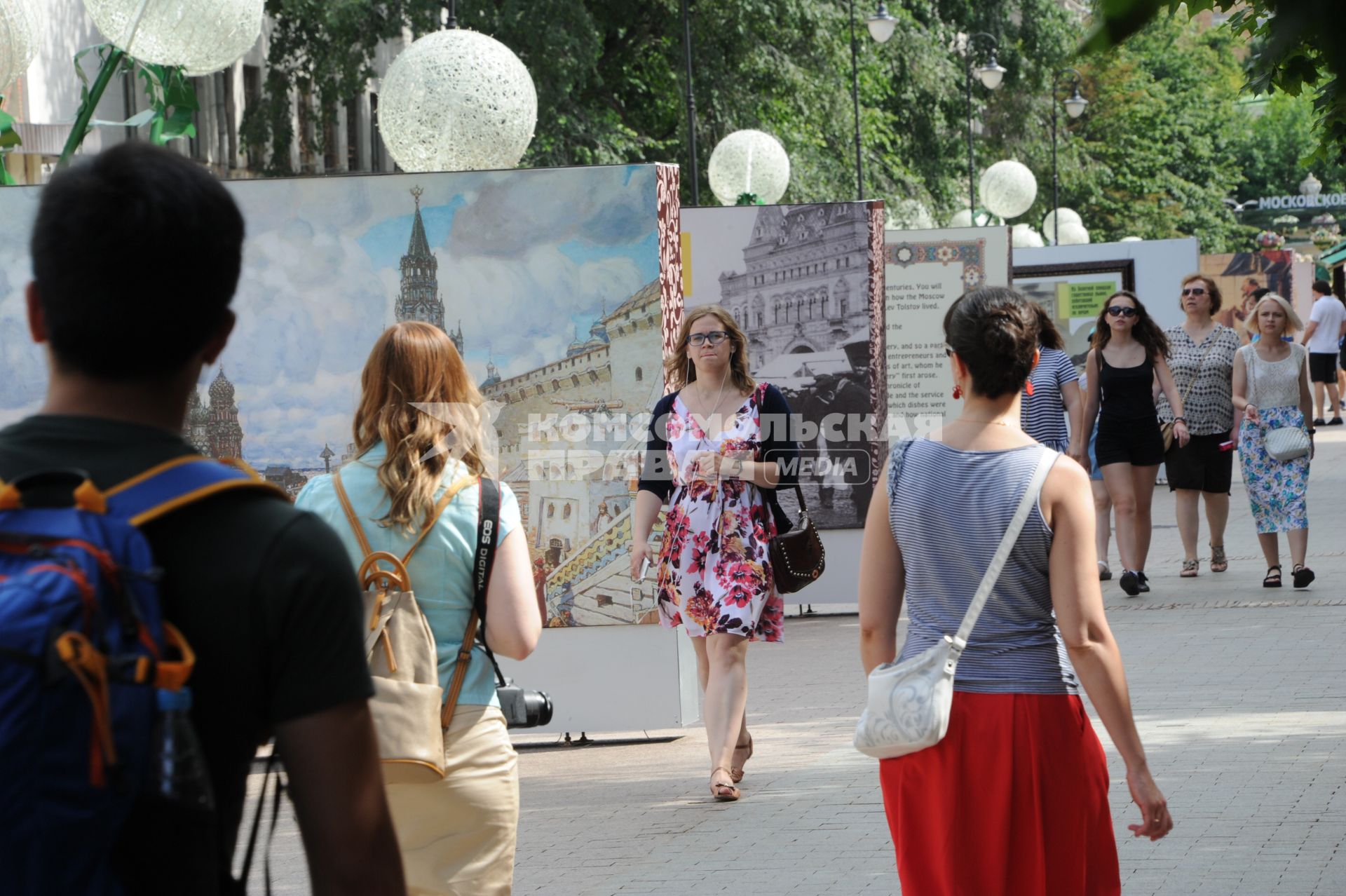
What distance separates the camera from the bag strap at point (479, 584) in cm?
383

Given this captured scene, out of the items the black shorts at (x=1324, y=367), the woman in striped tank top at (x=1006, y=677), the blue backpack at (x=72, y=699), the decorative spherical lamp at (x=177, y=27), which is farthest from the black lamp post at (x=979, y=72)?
the blue backpack at (x=72, y=699)

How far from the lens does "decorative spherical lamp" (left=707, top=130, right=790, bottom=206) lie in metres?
14.8

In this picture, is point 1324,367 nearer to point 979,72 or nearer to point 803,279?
point 979,72

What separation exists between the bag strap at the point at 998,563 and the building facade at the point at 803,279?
786 cm

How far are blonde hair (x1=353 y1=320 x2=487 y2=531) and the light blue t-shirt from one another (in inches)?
1.4

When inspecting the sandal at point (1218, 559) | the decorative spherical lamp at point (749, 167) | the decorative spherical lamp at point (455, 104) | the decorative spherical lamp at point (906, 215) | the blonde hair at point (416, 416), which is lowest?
the sandal at point (1218, 559)

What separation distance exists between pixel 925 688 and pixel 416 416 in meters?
1.25

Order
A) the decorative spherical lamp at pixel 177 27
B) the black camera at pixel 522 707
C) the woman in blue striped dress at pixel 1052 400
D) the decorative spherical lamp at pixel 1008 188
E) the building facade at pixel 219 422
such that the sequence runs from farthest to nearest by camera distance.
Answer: the decorative spherical lamp at pixel 1008 188
the woman in blue striped dress at pixel 1052 400
the decorative spherical lamp at pixel 177 27
the building facade at pixel 219 422
the black camera at pixel 522 707

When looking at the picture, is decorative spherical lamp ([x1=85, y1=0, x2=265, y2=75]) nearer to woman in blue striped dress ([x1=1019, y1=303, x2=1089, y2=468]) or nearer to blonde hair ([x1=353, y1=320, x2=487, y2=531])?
woman in blue striped dress ([x1=1019, y1=303, x2=1089, y2=468])

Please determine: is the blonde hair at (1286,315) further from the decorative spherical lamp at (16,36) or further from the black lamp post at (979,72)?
the black lamp post at (979,72)

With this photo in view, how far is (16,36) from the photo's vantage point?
8.34 metres

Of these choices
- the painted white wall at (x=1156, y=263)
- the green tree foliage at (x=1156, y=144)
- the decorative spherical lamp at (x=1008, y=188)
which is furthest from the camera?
the green tree foliage at (x=1156, y=144)

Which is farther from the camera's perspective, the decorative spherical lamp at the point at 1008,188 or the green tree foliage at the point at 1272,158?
the green tree foliage at the point at 1272,158

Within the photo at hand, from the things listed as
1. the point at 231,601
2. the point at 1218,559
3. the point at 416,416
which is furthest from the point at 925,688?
the point at 1218,559
